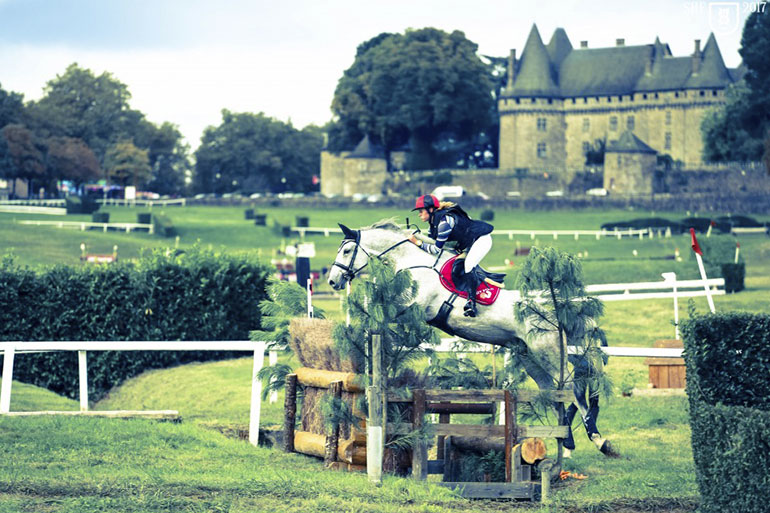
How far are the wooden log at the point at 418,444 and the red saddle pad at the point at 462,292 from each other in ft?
5.43

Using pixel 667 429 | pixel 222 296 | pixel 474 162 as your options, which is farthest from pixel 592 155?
pixel 667 429

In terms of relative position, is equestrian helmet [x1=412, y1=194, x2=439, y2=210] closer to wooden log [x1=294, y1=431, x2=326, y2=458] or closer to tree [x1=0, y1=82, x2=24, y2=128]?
wooden log [x1=294, y1=431, x2=326, y2=458]

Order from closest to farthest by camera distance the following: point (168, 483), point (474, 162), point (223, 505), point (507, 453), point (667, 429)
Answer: point (223, 505) → point (168, 483) → point (507, 453) → point (667, 429) → point (474, 162)

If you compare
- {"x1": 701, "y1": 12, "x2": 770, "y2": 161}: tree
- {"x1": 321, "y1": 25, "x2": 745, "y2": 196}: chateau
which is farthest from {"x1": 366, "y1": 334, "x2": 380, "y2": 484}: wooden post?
{"x1": 321, "y1": 25, "x2": 745, "y2": 196}: chateau

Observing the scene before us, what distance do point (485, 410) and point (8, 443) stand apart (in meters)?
5.10

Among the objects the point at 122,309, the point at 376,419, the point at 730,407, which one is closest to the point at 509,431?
the point at 376,419

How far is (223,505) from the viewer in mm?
9555

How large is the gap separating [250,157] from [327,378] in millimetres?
121248

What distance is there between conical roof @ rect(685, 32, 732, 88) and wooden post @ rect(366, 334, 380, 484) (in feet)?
367

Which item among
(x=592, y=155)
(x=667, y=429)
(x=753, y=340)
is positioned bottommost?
(x=667, y=429)

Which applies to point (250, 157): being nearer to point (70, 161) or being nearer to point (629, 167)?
point (70, 161)

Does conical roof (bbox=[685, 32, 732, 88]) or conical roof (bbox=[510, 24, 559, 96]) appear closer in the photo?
conical roof (bbox=[685, 32, 732, 88])

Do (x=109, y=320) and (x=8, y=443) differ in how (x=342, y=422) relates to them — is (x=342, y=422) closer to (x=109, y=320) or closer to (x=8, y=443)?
(x=8, y=443)

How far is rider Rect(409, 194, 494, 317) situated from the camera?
12438 mm
